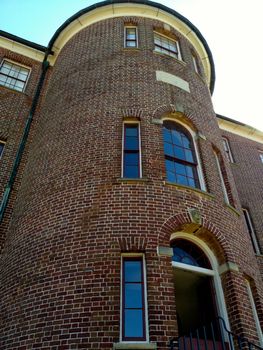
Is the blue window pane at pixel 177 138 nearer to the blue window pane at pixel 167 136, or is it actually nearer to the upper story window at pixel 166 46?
the blue window pane at pixel 167 136

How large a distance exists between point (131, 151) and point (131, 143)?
0.32 metres

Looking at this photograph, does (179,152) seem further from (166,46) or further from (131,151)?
(166,46)

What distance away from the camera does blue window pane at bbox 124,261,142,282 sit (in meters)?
6.79

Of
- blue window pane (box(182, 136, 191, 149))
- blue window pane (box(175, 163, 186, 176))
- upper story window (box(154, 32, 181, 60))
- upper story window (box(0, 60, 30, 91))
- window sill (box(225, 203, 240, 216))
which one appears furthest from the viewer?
upper story window (box(0, 60, 30, 91))

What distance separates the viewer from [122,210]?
7.73 metres

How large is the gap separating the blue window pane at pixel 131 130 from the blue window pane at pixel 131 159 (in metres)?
0.79

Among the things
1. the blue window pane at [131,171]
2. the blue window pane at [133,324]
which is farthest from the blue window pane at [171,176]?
the blue window pane at [133,324]

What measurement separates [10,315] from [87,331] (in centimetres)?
183

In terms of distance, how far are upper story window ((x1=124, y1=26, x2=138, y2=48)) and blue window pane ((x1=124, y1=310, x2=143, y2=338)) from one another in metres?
10.1

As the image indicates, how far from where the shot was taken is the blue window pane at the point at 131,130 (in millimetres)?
9773

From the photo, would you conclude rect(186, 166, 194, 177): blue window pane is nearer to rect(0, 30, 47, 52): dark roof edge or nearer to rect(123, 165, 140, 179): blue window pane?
rect(123, 165, 140, 179): blue window pane

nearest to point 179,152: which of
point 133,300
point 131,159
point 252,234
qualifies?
point 131,159

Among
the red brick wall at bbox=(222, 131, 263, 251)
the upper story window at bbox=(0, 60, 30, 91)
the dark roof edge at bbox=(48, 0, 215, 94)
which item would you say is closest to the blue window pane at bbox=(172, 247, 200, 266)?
the red brick wall at bbox=(222, 131, 263, 251)

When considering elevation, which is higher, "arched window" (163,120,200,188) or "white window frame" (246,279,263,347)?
"arched window" (163,120,200,188)
